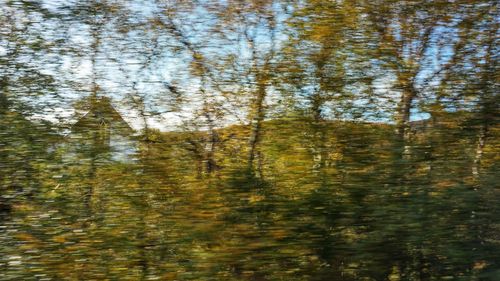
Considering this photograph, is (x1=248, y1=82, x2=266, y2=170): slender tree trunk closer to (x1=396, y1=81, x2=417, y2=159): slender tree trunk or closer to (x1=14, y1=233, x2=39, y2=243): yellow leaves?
(x1=396, y1=81, x2=417, y2=159): slender tree trunk

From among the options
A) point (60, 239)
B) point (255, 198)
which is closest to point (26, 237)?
point (60, 239)

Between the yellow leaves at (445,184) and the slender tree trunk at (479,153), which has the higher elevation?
the slender tree trunk at (479,153)

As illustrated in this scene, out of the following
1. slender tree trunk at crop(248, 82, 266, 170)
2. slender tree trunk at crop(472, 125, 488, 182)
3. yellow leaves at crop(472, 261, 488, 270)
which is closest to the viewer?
yellow leaves at crop(472, 261, 488, 270)

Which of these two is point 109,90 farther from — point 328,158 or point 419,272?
point 419,272

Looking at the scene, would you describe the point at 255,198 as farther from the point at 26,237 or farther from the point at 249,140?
the point at 26,237

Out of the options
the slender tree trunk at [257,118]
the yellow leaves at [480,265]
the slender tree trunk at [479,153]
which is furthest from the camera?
the slender tree trunk at [257,118]

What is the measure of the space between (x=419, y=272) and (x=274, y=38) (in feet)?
7.40

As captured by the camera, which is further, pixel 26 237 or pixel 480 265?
pixel 26 237

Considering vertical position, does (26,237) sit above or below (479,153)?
below

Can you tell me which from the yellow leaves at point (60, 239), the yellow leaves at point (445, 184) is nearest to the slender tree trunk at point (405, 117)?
the yellow leaves at point (445, 184)

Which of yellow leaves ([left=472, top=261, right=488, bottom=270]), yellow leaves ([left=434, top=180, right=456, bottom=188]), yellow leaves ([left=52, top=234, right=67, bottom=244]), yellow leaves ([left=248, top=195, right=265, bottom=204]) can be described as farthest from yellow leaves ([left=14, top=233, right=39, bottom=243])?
yellow leaves ([left=472, top=261, right=488, bottom=270])

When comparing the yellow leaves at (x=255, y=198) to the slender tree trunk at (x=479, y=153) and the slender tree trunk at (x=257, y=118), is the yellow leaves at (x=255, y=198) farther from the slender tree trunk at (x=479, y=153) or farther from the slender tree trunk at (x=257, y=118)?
the slender tree trunk at (x=479, y=153)

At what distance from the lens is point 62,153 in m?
4.25

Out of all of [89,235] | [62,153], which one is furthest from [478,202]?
[62,153]
